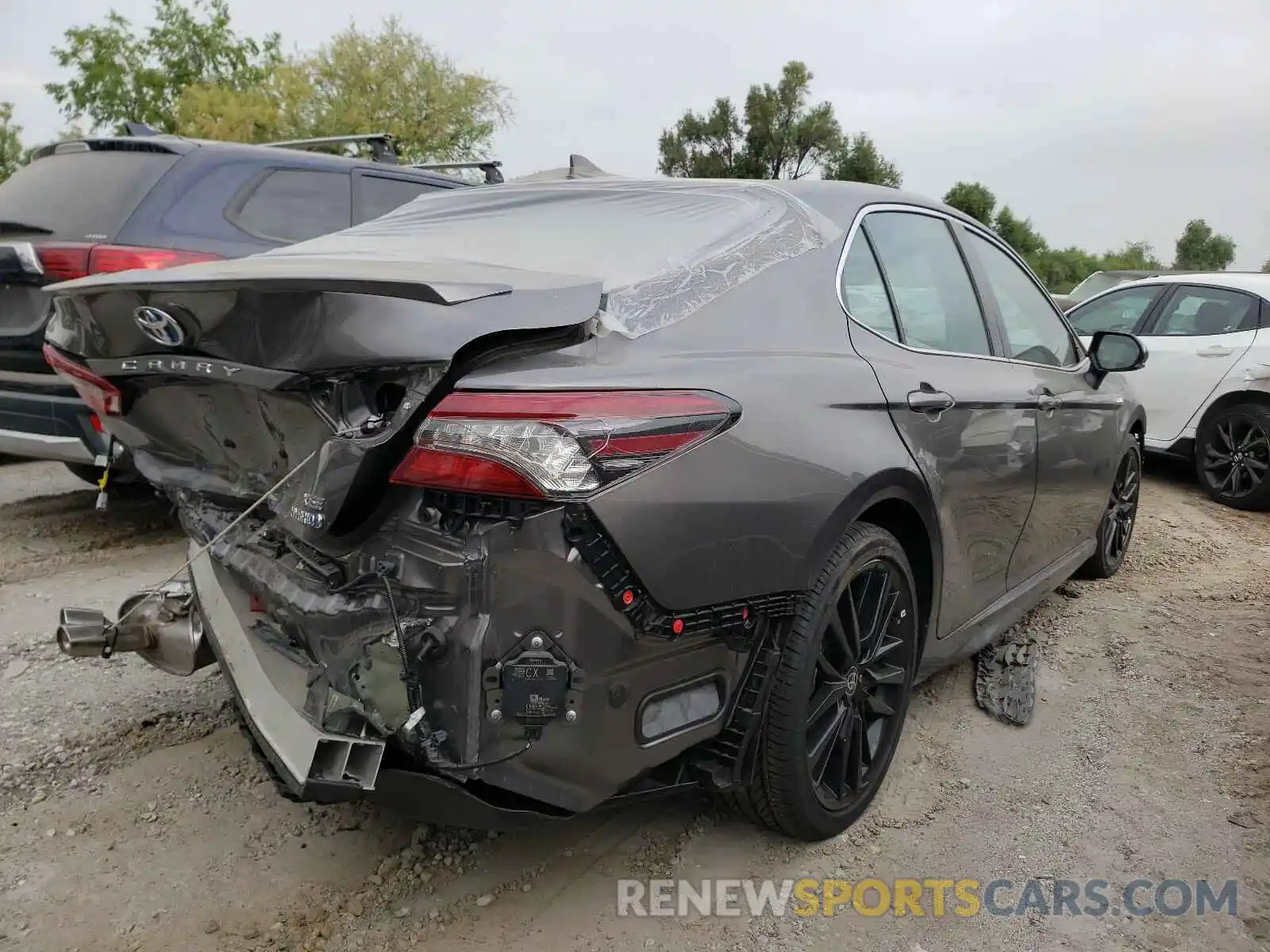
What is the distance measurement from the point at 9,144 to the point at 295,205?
51989 mm

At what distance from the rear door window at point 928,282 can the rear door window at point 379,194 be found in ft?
11.2

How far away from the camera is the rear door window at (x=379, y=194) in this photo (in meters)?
5.66

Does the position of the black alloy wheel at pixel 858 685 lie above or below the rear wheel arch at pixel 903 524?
below

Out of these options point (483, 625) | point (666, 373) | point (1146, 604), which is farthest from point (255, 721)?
point (1146, 604)

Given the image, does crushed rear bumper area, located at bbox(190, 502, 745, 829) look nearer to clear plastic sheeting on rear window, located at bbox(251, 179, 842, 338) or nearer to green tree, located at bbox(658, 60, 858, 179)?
clear plastic sheeting on rear window, located at bbox(251, 179, 842, 338)

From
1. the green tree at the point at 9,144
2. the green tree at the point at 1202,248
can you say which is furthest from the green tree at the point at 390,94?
the green tree at the point at 1202,248

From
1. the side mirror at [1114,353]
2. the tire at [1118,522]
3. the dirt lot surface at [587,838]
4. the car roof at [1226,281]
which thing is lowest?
the dirt lot surface at [587,838]

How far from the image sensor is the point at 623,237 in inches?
95.2

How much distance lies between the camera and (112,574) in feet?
14.0

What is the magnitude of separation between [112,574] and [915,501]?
12.0 feet

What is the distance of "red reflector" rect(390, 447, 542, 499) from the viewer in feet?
5.41

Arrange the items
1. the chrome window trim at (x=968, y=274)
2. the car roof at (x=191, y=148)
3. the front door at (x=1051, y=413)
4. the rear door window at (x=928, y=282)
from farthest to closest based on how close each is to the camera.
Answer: the car roof at (x=191, y=148), the front door at (x=1051, y=413), the rear door window at (x=928, y=282), the chrome window trim at (x=968, y=274)

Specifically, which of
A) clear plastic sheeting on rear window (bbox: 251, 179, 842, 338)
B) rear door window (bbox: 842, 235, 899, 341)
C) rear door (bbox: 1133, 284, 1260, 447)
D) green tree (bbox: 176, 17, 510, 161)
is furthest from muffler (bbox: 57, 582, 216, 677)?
green tree (bbox: 176, 17, 510, 161)

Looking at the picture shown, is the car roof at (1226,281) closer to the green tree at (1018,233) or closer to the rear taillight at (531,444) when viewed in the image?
the rear taillight at (531,444)
